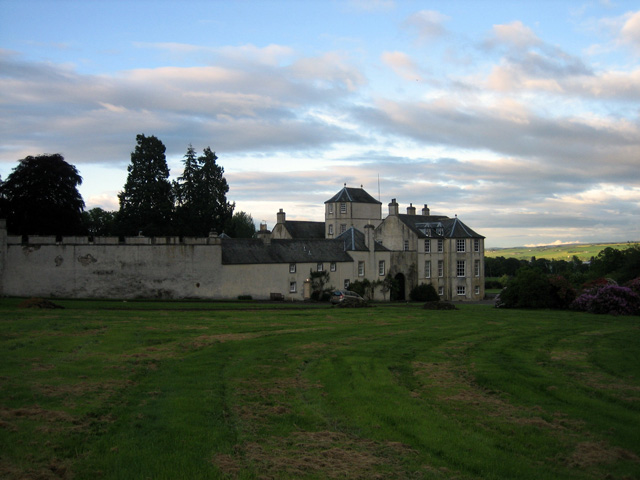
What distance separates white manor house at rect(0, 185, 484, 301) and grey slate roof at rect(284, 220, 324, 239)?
0.90 meters

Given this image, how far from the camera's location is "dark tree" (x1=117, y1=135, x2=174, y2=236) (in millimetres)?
63219

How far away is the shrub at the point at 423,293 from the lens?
63156 mm

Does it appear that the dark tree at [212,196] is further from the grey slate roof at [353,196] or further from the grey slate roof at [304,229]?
the grey slate roof at [353,196]

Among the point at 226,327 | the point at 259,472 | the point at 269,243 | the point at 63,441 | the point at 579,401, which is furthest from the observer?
the point at 269,243

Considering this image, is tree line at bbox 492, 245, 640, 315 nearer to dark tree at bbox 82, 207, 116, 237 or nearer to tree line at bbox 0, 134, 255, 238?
tree line at bbox 0, 134, 255, 238

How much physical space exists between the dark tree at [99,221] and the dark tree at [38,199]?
15056mm

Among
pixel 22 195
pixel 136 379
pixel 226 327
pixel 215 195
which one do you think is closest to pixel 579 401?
pixel 136 379

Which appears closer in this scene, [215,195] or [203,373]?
[203,373]

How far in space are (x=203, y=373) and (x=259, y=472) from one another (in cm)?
724

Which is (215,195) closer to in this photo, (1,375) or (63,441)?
(1,375)

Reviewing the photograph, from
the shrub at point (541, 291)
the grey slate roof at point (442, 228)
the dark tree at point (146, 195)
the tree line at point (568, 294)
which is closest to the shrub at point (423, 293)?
the grey slate roof at point (442, 228)

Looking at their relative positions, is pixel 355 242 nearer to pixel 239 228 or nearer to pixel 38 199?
pixel 38 199

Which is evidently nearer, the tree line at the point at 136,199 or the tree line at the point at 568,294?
the tree line at the point at 568,294

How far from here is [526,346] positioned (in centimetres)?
2242
